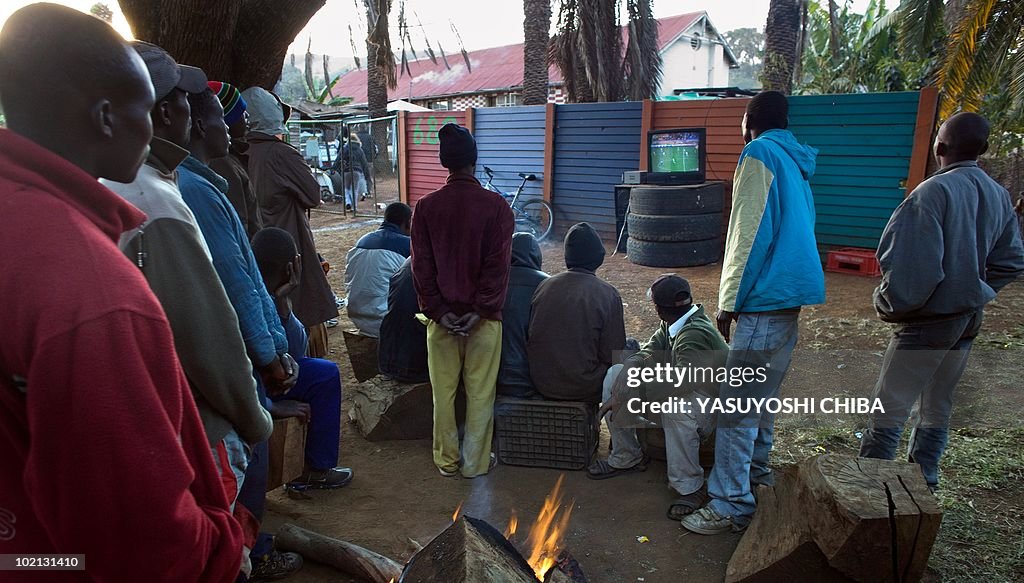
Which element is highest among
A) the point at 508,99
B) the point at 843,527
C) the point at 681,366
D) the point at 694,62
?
the point at 694,62

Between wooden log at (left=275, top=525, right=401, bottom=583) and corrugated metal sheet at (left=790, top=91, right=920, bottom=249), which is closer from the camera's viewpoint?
wooden log at (left=275, top=525, right=401, bottom=583)

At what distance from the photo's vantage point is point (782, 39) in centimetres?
1245

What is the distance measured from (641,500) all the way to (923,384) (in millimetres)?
Result: 1554

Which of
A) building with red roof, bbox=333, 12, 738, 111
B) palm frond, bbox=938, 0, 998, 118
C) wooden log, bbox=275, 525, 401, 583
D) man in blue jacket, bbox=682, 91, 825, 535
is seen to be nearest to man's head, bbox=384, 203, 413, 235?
wooden log, bbox=275, 525, 401, 583

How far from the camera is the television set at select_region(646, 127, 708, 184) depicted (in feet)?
31.3

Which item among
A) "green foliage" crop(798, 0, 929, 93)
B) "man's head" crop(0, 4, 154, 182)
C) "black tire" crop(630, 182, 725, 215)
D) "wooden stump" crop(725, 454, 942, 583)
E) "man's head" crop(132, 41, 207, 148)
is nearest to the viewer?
"man's head" crop(0, 4, 154, 182)

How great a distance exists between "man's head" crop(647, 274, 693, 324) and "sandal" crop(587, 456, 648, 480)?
3.18ft

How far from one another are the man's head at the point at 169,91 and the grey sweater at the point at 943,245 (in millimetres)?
3043

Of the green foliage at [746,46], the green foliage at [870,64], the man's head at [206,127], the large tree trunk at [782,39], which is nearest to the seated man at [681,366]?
the man's head at [206,127]

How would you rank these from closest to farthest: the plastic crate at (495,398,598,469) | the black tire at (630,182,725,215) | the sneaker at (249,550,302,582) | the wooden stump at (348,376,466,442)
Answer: the sneaker at (249,550,302,582) < the plastic crate at (495,398,598,469) < the wooden stump at (348,376,466,442) < the black tire at (630,182,725,215)

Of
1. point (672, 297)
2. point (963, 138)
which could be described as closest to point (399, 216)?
point (672, 297)

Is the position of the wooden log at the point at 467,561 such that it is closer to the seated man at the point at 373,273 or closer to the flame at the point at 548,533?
the flame at the point at 548,533

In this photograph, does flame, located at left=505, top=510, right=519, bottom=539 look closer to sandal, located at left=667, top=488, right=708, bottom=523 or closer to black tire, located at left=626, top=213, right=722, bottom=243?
sandal, located at left=667, top=488, right=708, bottom=523

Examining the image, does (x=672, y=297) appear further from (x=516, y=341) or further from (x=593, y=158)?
(x=593, y=158)
